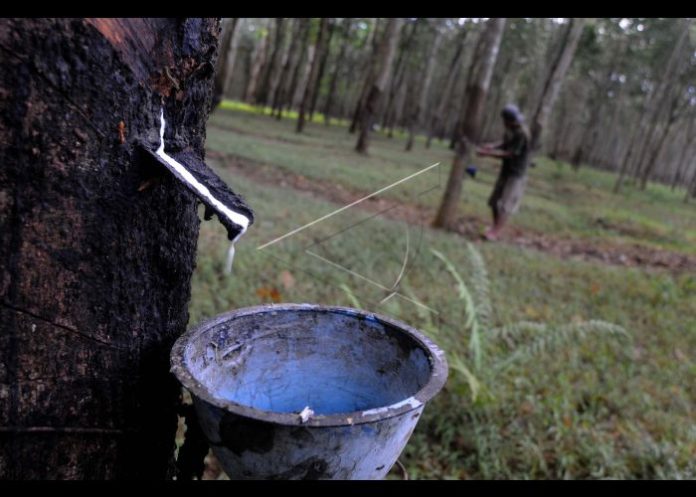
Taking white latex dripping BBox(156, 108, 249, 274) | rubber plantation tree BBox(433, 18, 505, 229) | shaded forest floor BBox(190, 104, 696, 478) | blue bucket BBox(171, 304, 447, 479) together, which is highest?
A: rubber plantation tree BBox(433, 18, 505, 229)

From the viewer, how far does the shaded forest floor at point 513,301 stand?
358cm

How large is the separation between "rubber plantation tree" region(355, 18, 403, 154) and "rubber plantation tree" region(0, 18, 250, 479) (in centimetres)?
1467

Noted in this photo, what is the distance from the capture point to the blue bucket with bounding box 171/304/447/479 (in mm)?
1365

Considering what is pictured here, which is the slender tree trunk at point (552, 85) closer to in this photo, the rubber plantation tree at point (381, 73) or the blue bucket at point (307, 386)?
the rubber plantation tree at point (381, 73)

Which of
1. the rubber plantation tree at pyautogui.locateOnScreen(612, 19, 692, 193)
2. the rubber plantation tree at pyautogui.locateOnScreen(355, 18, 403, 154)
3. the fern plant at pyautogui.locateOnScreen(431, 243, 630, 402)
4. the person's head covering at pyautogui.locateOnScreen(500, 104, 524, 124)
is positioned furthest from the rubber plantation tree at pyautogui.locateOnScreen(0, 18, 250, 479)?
the rubber plantation tree at pyautogui.locateOnScreen(612, 19, 692, 193)

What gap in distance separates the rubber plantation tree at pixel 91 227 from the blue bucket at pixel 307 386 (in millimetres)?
205

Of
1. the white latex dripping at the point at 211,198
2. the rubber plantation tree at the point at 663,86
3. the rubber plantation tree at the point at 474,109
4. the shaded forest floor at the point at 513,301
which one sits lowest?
the shaded forest floor at the point at 513,301

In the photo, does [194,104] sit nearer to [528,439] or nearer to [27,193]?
[27,193]

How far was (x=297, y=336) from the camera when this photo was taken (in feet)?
6.50

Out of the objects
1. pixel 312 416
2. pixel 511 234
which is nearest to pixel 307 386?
pixel 312 416

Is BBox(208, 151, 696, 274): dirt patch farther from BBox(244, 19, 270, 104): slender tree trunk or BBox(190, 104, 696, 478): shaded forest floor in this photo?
BBox(244, 19, 270, 104): slender tree trunk

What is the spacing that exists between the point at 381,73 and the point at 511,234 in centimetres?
792

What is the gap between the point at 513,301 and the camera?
20.0 feet

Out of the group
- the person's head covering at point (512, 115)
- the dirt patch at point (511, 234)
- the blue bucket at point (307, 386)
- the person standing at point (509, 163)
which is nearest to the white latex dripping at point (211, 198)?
the blue bucket at point (307, 386)
